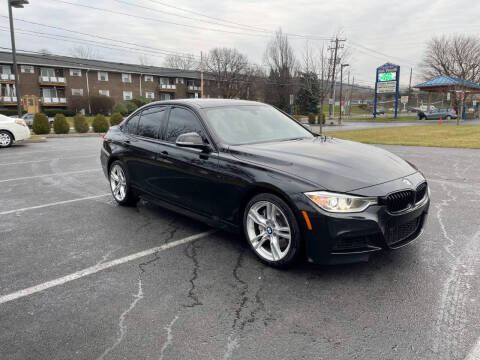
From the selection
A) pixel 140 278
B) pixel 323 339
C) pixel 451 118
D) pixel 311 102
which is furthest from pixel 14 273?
pixel 311 102

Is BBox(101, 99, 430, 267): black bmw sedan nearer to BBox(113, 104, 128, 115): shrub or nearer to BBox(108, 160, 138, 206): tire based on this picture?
BBox(108, 160, 138, 206): tire

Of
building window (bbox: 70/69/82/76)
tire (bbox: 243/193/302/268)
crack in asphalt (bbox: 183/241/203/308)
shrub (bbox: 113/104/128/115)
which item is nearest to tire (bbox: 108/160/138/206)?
crack in asphalt (bbox: 183/241/203/308)

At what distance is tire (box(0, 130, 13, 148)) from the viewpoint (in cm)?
1466

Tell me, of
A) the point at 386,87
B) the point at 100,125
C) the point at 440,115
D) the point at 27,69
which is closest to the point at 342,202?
the point at 100,125

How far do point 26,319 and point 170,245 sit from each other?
1.66 meters

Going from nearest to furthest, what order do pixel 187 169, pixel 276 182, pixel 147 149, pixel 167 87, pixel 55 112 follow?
1. pixel 276 182
2. pixel 187 169
3. pixel 147 149
4. pixel 55 112
5. pixel 167 87

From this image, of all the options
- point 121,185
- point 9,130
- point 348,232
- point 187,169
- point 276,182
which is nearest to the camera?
point 348,232

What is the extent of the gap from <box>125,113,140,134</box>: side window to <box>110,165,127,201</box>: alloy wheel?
61 centimetres

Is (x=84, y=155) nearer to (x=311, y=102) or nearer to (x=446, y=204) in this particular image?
(x=446, y=204)

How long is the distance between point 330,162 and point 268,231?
887 mm

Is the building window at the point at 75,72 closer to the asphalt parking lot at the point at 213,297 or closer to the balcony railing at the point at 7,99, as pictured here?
the balcony railing at the point at 7,99

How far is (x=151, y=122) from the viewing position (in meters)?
5.16

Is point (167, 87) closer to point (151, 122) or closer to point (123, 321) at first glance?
point (151, 122)

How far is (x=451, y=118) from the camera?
148 feet
